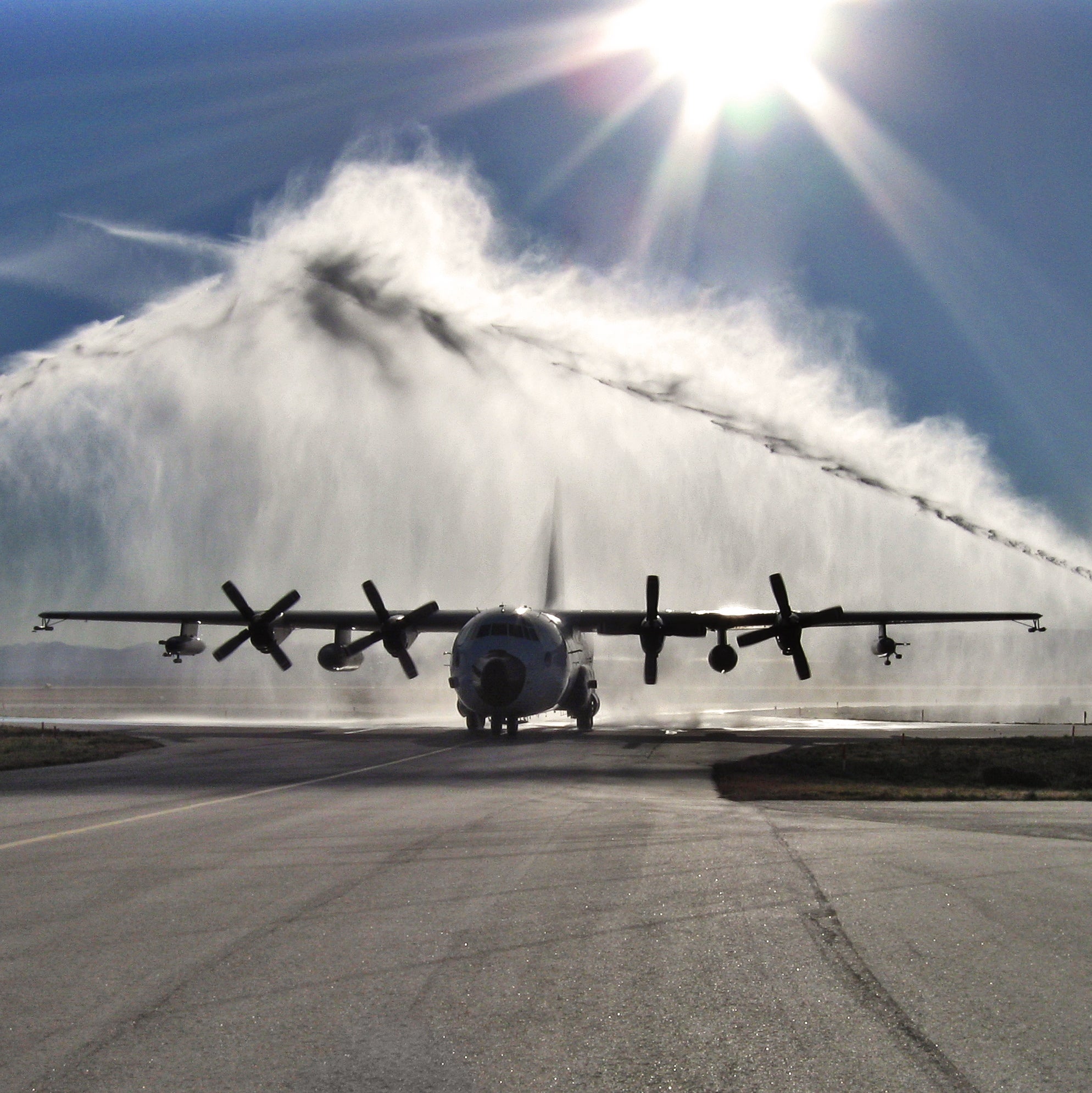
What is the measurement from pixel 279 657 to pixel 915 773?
80.1 ft

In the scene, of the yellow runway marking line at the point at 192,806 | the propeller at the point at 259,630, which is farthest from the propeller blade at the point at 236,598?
the yellow runway marking line at the point at 192,806

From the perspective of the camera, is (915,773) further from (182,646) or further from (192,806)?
(182,646)

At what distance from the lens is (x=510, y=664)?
36031 millimetres

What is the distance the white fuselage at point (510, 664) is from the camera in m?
36.1

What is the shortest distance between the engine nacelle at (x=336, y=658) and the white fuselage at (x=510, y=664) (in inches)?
236

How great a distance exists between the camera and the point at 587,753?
3031 centimetres

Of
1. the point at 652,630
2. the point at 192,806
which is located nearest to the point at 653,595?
the point at 652,630

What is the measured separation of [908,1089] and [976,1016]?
4.54 ft

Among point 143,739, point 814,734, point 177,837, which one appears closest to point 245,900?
point 177,837

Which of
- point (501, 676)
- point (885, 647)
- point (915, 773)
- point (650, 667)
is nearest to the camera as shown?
point (915, 773)

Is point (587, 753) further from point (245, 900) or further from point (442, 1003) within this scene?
point (442, 1003)

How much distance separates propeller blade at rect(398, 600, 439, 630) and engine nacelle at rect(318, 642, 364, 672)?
8.37ft

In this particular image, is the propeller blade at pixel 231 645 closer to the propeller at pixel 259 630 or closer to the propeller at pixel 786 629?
the propeller at pixel 259 630

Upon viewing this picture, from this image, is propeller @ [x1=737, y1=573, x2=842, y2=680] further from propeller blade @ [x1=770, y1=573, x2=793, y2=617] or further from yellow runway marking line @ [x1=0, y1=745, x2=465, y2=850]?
yellow runway marking line @ [x1=0, y1=745, x2=465, y2=850]
